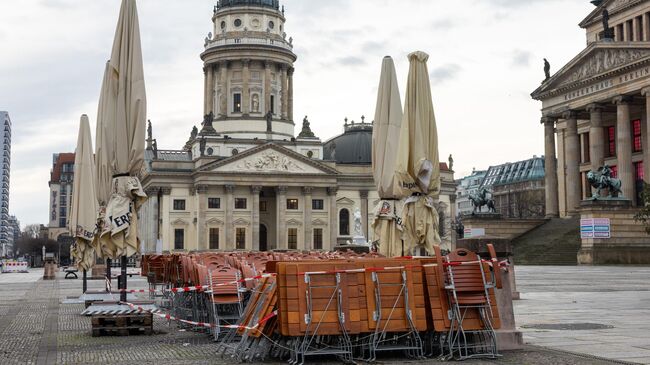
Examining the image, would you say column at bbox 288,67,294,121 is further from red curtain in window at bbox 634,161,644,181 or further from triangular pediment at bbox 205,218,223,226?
red curtain in window at bbox 634,161,644,181

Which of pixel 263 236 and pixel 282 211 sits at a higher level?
pixel 282 211

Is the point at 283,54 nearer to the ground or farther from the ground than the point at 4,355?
farther from the ground

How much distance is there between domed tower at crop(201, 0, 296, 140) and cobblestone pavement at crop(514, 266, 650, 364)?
81.1m

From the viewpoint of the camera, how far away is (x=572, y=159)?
218ft

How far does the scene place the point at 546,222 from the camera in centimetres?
6731

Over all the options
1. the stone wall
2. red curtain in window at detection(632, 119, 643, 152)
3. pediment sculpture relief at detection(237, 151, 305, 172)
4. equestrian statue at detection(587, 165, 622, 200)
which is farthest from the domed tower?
equestrian statue at detection(587, 165, 622, 200)

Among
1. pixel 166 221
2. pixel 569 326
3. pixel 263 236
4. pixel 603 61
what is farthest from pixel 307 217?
pixel 569 326

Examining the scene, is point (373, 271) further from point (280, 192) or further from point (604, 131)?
point (280, 192)

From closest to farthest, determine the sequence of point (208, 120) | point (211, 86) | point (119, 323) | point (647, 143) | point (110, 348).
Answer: point (110, 348) → point (119, 323) → point (647, 143) → point (208, 120) → point (211, 86)

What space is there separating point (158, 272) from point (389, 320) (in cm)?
1372

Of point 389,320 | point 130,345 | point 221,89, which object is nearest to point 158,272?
point 130,345

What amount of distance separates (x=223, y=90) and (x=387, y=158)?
298 feet

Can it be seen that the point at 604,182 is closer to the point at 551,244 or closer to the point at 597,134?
the point at 551,244

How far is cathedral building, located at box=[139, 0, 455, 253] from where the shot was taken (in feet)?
325
